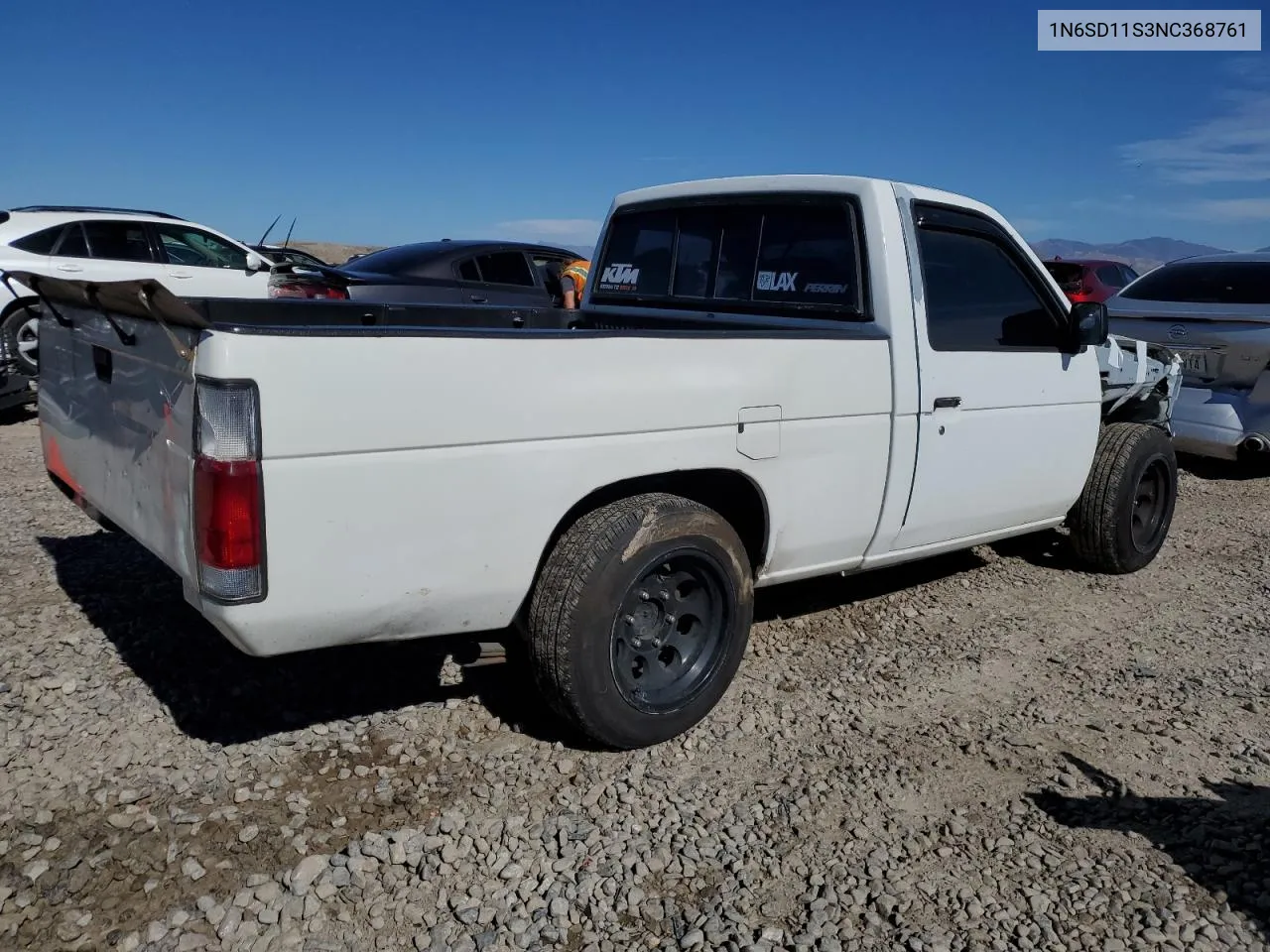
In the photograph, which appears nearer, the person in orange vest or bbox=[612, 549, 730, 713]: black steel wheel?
bbox=[612, 549, 730, 713]: black steel wheel

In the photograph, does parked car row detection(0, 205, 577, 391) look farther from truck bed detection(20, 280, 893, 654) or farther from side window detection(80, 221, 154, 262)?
truck bed detection(20, 280, 893, 654)

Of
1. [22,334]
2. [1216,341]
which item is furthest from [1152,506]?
[22,334]

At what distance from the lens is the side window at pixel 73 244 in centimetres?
898

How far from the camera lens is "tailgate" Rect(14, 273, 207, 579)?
2576 mm

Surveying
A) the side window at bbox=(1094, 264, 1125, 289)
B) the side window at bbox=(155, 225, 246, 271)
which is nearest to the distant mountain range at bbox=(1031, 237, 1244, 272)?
the side window at bbox=(1094, 264, 1125, 289)

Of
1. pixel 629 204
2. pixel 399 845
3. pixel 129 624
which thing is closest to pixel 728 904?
pixel 399 845

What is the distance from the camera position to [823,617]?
4527 mm

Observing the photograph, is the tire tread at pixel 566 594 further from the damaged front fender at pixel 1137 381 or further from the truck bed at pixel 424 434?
the damaged front fender at pixel 1137 381

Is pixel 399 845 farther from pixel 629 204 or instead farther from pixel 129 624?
pixel 629 204

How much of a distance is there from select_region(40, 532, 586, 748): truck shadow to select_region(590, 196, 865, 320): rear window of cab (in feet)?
5.97

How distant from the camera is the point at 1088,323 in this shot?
14.4ft

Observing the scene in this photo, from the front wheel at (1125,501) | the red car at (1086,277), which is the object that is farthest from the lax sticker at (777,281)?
the red car at (1086,277)

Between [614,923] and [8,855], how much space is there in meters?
1.60

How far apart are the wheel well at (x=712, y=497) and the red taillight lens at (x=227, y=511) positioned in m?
0.91
